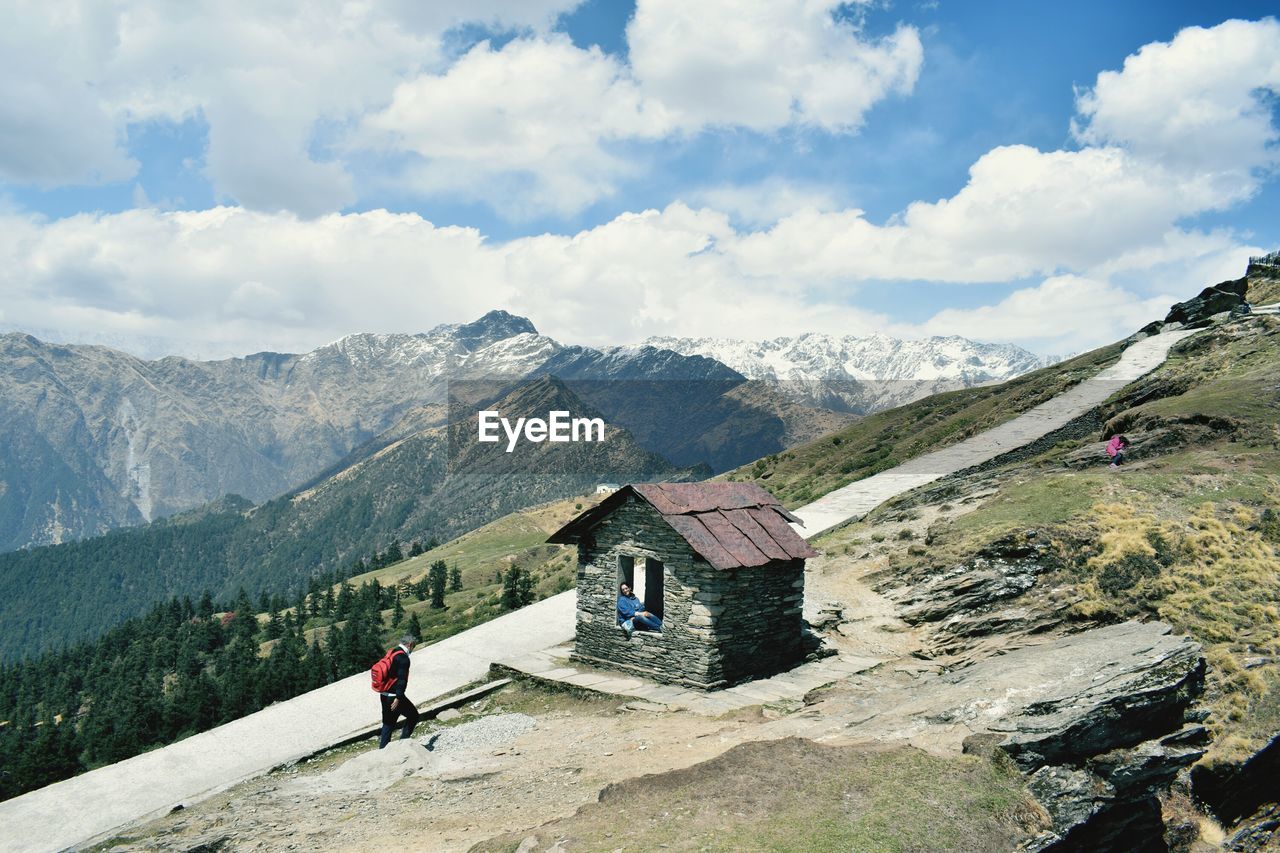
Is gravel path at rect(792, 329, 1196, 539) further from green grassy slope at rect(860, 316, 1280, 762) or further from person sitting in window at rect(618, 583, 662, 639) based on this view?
person sitting in window at rect(618, 583, 662, 639)

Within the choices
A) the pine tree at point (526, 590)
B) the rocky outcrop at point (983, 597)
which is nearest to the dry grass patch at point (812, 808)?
the rocky outcrop at point (983, 597)

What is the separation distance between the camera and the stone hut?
19953mm

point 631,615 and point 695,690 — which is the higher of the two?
point 631,615

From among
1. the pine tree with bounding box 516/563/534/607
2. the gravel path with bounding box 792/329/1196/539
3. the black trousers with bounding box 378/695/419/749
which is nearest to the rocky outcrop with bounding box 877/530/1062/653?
the gravel path with bounding box 792/329/1196/539

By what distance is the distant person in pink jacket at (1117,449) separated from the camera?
28797mm

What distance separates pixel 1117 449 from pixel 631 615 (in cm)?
1961

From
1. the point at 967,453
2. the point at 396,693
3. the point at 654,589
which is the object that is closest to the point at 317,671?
the point at 967,453

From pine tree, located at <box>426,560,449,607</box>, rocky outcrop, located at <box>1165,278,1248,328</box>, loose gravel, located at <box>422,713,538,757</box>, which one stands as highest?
rocky outcrop, located at <box>1165,278,1248,328</box>

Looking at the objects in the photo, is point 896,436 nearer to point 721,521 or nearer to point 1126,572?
point 1126,572

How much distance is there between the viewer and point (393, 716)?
722 inches

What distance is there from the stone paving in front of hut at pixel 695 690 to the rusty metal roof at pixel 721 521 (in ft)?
9.72

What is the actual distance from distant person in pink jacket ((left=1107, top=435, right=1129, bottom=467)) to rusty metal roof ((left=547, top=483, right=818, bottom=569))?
546 inches

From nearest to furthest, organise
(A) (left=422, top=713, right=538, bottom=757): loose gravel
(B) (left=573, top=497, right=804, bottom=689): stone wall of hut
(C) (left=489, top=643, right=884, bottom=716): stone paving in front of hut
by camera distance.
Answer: (A) (left=422, top=713, right=538, bottom=757): loose gravel < (C) (left=489, top=643, right=884, bottom=716): stone paving in front of hut < (B) (left=573, top=497, right=804, bottom=689): stone wall of hut

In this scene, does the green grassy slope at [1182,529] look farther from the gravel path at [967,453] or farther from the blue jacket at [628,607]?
the blue jacket at [628,607]
